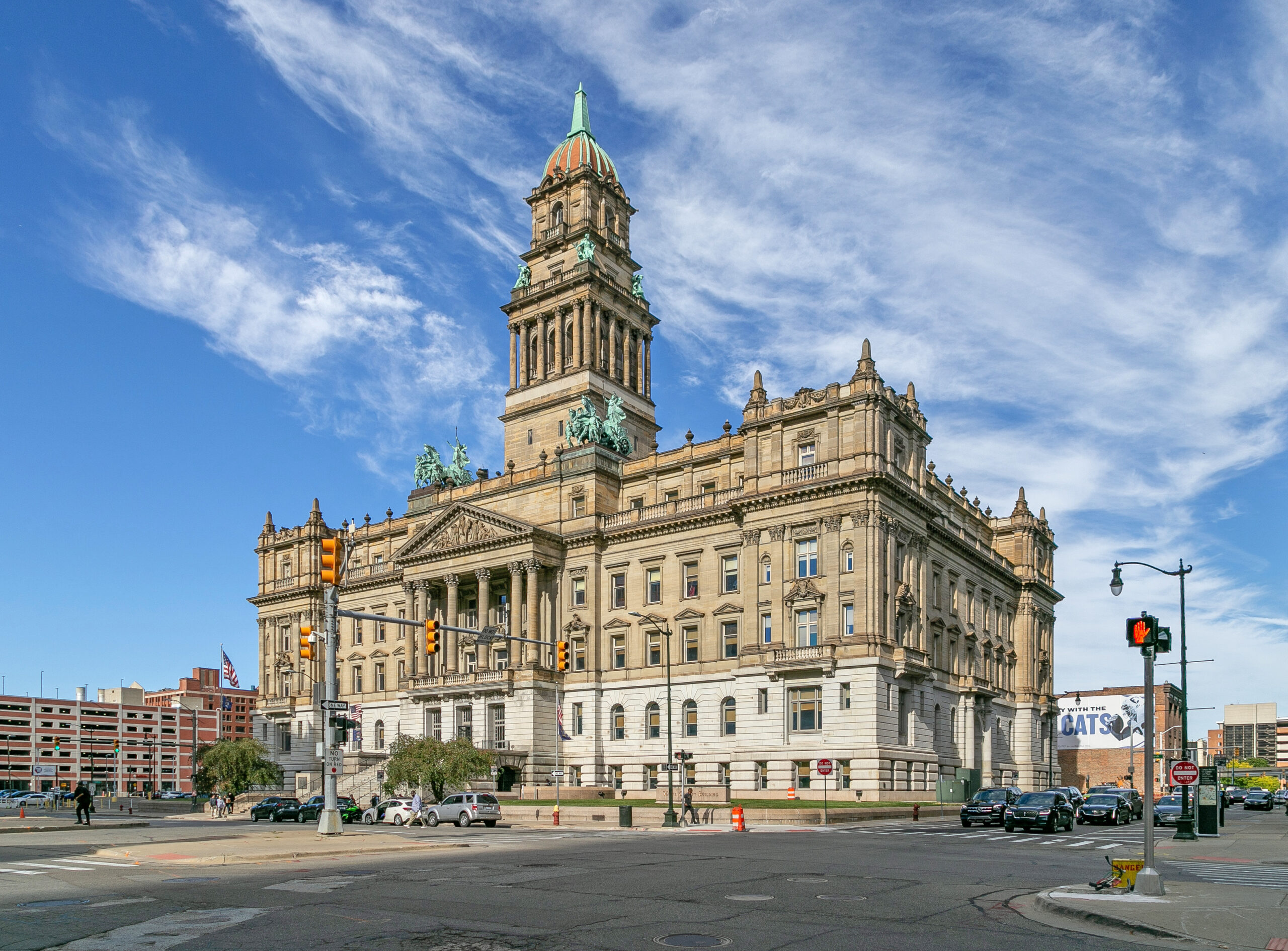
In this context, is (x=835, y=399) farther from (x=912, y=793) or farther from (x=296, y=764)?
(x=296, y=764)

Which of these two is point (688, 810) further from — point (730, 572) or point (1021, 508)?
point (1021, 508)

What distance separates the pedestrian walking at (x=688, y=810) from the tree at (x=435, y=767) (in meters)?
18.0

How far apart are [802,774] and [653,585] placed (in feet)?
56.5

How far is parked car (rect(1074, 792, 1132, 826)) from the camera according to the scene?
53.3 metres

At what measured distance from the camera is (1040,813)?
145 feet

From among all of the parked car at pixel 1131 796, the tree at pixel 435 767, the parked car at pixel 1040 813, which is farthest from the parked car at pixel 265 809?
the parked car at pixel 1131 796

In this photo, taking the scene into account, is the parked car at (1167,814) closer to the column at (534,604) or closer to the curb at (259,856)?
the curb at (259,856)

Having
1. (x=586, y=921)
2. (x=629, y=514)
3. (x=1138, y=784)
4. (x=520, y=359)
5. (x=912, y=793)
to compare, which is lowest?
(x=1138, y=784)

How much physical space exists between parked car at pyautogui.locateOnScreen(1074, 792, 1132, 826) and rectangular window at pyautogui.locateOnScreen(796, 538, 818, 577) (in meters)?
19.4

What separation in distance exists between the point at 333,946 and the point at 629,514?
64.3 m

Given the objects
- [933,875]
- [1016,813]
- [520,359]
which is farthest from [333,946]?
[520,359]

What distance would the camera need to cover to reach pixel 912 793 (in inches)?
2547

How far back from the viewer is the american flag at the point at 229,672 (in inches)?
3447

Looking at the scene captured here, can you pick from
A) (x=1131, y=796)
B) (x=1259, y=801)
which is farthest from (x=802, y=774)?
(x=1259, y=801)
